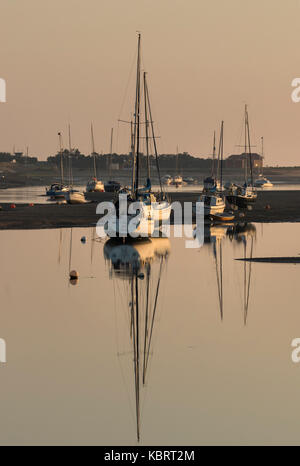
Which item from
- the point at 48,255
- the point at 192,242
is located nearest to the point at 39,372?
the point at 48,255

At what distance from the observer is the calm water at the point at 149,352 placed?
15.6 m

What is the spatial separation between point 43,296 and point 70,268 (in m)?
7.72

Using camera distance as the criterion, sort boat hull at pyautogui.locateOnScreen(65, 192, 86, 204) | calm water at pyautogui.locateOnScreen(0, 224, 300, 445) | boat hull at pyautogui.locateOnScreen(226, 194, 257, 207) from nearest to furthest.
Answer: calm water at pyautogui.locateOnScreen(0, 224, 300, 445), boat hull at pyautogui.locateOnScreen(226, 194, 257, 207), boat hull at pyautogui.locateOnScreen(65, 192, 86, 204)

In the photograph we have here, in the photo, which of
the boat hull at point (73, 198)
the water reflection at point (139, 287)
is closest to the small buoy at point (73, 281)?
the water reflection at point (139, 287)

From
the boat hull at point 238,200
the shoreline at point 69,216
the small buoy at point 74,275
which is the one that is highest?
the small buoy at point 74,275

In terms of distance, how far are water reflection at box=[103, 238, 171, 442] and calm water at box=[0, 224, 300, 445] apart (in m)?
0.07

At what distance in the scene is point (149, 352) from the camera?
20984 mm

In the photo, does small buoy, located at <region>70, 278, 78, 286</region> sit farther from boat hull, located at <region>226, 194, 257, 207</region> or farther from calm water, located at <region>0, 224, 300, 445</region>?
boat hull, located at <region>226, 194, 257, 207</region>

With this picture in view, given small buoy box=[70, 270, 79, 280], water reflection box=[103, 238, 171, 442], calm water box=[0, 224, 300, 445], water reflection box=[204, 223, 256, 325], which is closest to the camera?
calm water box=[0, 224, 300, 445]

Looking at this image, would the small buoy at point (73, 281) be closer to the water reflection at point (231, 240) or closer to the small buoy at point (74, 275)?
the small buoy at point (74, 275)

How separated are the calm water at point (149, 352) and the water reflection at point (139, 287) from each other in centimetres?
7

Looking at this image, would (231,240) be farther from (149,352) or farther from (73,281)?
(149,352)

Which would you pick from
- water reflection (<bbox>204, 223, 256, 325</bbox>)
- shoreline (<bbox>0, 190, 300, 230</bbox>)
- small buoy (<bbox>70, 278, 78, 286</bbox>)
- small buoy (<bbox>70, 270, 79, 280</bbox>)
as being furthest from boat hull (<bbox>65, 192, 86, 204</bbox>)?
small buoy (<bbox>70, 278, 78, 286</bbox>)

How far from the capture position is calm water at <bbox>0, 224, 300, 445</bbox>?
51.3 feet
